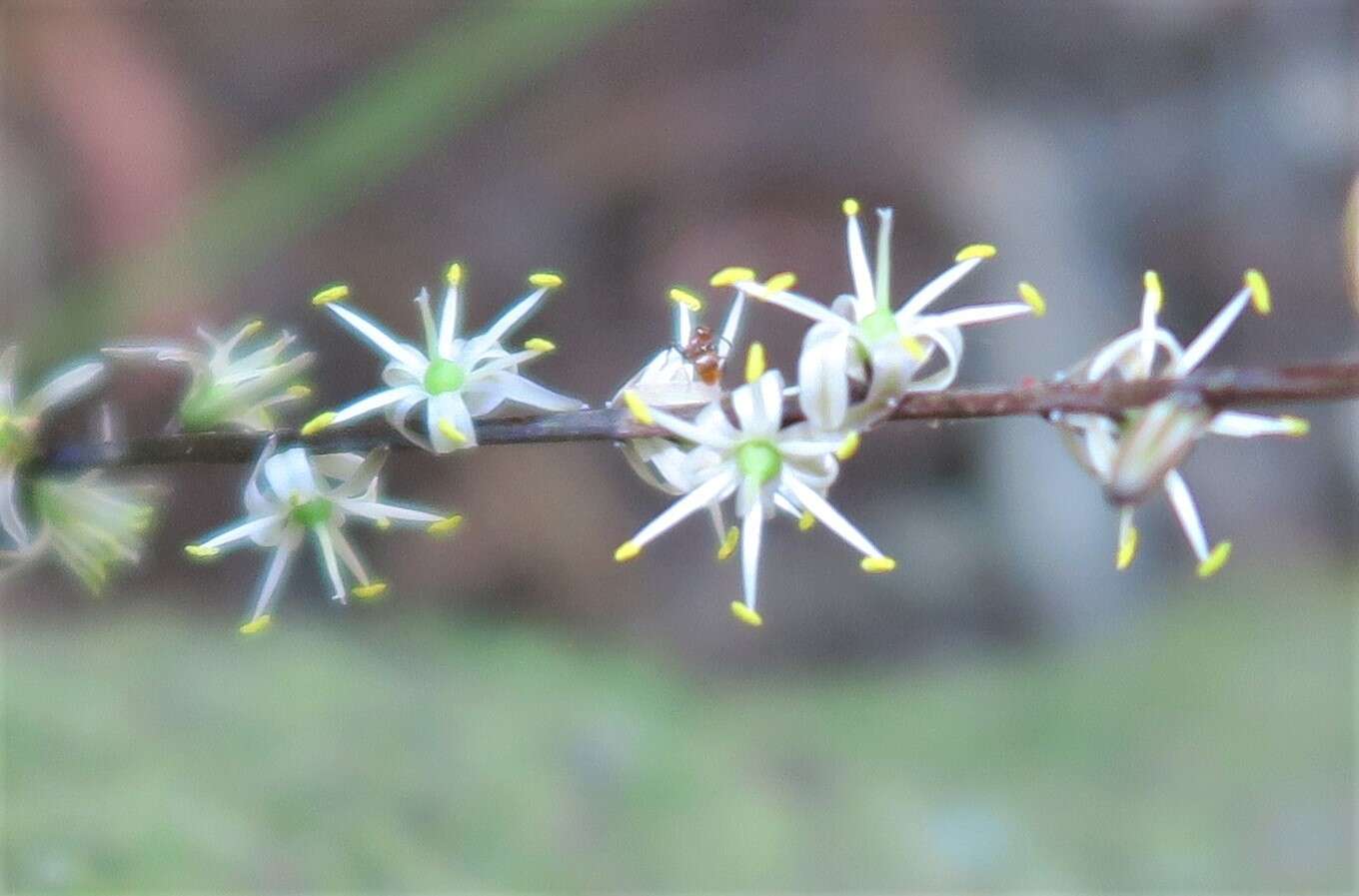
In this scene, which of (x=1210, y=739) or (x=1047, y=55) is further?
(x=1047, y=55)

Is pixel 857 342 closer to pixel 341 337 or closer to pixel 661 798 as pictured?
pixel 661 798

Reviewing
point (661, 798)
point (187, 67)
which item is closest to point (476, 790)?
point (661, 798)

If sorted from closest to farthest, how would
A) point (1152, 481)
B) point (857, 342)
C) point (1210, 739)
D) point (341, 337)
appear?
point (1152, 481) → point (857, 342) → point (1210, 739) → point (341, 337)

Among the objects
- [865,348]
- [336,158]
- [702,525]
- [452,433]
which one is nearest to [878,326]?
[865,348]

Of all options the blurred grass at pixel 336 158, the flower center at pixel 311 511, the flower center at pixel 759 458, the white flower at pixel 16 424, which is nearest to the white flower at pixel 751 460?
the flower center at pixel 759 458

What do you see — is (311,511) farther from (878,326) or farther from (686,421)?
(878,326)

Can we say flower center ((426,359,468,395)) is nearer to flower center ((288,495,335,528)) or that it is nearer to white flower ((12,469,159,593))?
flower center ((288,495,335,528))

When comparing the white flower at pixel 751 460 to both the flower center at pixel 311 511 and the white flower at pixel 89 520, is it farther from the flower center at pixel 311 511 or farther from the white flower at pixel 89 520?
the white flower at pixel 89 520
